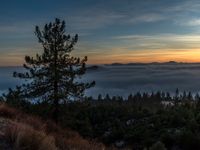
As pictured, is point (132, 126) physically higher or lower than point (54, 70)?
lower

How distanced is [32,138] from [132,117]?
66.7 m

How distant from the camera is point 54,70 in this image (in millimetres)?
25891

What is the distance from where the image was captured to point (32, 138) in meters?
6.20

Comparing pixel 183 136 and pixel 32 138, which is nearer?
pixel 32 138

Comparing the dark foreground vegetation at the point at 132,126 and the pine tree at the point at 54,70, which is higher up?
the pine tree at the point at 54,70

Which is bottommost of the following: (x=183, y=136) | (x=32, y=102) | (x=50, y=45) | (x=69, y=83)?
(x=183, y=136)

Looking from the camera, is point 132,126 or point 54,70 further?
point 132,126

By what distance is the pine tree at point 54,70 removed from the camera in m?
26.1

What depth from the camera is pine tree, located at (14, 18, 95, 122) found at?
26094mm

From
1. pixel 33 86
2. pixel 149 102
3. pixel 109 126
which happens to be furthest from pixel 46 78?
pixel 149 102

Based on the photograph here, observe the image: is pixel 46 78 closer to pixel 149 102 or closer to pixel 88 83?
pixel 88 83

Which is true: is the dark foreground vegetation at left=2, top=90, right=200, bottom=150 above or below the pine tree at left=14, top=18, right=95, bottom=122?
below

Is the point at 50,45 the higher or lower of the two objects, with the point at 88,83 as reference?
higher

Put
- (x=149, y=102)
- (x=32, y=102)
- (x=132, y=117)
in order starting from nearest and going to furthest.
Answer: (x=32, y=102), (x=132, y=117), (x=149, y=102)
